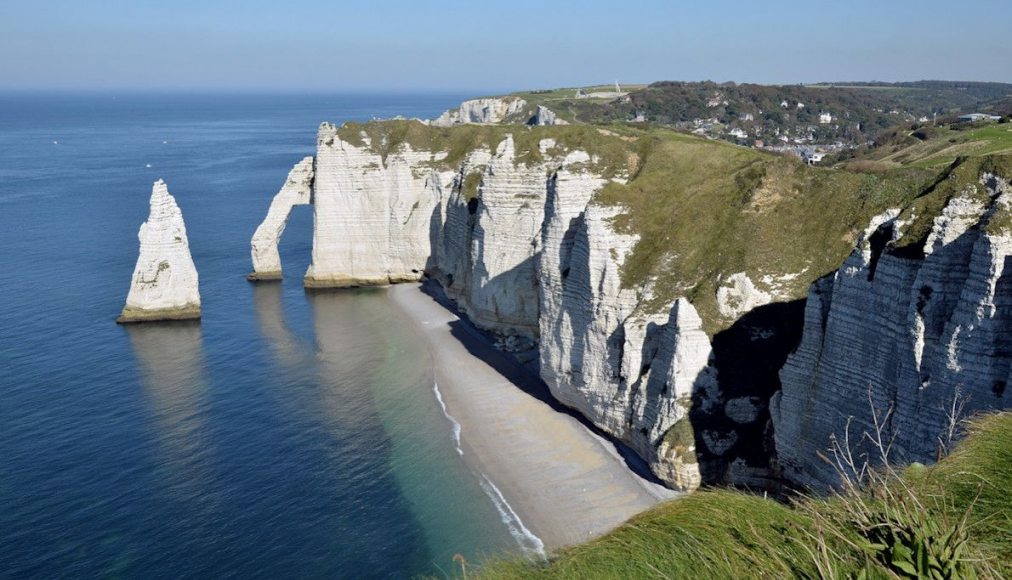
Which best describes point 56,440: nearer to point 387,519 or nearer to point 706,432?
point 387,519

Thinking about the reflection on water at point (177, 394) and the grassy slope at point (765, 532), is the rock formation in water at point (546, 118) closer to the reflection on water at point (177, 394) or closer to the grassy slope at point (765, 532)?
the reflection on water at point (177, 394)

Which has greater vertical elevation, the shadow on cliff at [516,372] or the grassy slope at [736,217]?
the grassy slope at [736,217]

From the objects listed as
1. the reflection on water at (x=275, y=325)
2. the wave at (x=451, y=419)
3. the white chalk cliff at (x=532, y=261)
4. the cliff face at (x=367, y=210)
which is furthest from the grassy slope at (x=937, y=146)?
the reflection on water at (x=275, y=325)

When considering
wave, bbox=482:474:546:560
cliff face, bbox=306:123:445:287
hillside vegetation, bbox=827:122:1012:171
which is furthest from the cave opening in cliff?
hillside vegetation, bbox=827:122:1012:171

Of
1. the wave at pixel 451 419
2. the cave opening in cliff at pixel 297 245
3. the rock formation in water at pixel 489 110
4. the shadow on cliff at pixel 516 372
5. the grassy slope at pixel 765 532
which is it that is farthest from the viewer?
the rock formation in water at pixel 489 110

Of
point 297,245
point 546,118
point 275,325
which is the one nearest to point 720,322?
point 275,325

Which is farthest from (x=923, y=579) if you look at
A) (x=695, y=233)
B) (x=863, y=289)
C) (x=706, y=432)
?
(x=695, y=233)

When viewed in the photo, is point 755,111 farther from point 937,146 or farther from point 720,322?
point 720,322

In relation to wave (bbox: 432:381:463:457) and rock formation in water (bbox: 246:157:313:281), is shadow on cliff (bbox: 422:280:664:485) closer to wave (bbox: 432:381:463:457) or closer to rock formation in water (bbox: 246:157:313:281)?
wave (bbox: 432:381:463:457)
